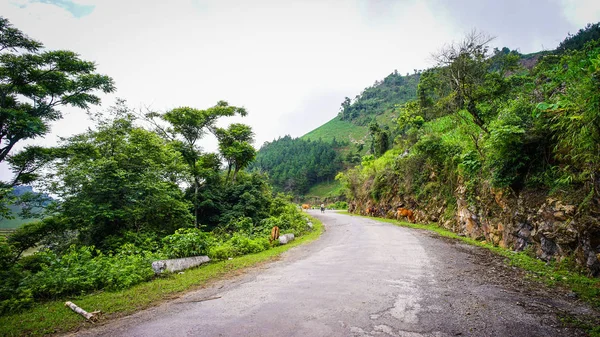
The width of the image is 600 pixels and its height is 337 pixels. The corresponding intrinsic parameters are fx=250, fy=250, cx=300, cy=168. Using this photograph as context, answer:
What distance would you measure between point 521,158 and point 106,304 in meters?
11.6

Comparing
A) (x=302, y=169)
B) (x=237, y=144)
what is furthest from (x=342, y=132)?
(x=237, y=144)

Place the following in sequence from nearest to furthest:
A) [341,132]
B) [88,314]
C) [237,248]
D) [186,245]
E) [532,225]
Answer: [88,314] → [532,225] → [186,245] → [237,248] → [341,132]

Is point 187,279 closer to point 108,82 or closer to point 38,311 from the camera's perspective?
point 38,311

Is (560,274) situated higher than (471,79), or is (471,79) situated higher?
(471,79)

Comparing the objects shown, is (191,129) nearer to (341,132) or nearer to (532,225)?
(532,225)

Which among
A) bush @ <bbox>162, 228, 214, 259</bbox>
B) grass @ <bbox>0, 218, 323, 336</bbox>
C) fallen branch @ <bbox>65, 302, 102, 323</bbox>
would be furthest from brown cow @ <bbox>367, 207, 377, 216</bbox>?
fallen branch @ <bbox>65, 302, 102, 323</bbox>

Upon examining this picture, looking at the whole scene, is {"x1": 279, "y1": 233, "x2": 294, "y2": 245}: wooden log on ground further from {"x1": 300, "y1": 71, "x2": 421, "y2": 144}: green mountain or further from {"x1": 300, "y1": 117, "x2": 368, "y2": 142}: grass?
{"x1": 300, "y1": 117, "x2": 368, "y2": 142}: grass

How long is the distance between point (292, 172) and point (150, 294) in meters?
84.5

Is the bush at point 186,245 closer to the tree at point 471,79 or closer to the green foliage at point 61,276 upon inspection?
the green foliage at point 61,276

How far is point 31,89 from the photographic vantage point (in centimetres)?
1471

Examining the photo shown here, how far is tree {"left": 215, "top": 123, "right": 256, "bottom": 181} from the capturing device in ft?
78.2

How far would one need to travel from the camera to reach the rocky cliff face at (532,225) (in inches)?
211

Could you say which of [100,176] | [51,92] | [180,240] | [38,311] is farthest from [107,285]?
A: [51,92]

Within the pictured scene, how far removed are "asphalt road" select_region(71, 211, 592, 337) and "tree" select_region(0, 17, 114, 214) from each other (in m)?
16.0
